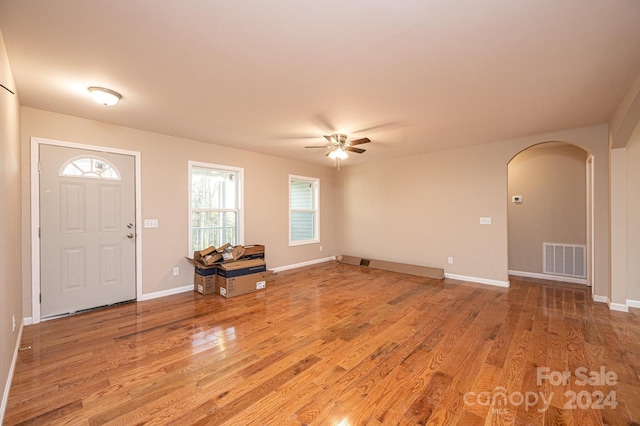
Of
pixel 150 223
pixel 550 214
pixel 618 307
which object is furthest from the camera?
pixel 550 214

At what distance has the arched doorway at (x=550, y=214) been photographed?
4.77 meters

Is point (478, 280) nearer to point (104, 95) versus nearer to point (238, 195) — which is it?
point (238, 195)

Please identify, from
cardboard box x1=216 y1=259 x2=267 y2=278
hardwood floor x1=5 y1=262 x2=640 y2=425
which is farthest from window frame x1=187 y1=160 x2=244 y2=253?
hardwood floor x1=5 y1=262 x2=640 y2=425

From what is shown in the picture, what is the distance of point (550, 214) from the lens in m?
5.04

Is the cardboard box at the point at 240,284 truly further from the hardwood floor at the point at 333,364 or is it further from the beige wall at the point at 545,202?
the beige wall at the point at 545,202

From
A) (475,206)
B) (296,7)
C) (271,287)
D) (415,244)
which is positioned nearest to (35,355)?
(271,287)

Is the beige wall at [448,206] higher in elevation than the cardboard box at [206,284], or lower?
higher

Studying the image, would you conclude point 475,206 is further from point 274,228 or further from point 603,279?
point 274,228

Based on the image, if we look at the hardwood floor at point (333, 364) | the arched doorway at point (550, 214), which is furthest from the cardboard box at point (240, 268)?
the arched doorway at point (550, 214)

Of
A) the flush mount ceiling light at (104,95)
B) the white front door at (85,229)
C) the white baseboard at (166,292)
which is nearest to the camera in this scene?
the flush mount ceiling light at (104,95)

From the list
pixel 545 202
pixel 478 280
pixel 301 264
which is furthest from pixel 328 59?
pixel 545 202

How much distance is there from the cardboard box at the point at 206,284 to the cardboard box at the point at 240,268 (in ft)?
0.48

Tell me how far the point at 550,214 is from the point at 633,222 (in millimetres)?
1572

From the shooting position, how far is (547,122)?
3604 millimetres
